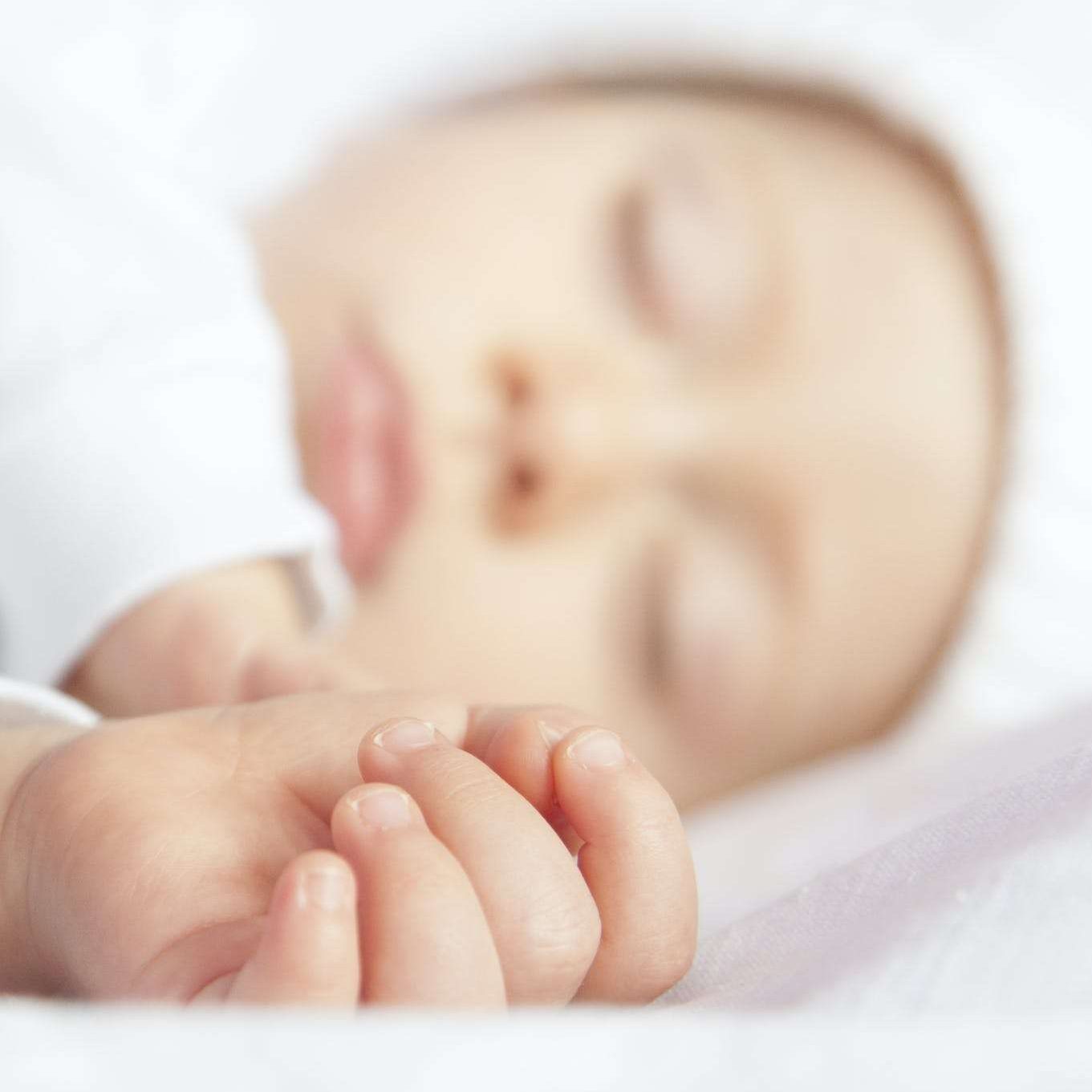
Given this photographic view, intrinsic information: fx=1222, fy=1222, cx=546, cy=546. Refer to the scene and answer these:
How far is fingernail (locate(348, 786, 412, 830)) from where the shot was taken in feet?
1.10

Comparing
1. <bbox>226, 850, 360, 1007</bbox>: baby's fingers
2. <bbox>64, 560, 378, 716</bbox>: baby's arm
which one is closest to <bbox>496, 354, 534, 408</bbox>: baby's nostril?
<bbox>64, 560, 378, 716</bbox>: baby's arm

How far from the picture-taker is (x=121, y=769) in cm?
39

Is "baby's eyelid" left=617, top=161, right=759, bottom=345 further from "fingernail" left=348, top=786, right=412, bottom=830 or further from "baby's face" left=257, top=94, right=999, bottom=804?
"fingernail" left=348, top=786, right=412, bottom=830

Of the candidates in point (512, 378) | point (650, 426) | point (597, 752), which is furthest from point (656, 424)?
point (597, 752)

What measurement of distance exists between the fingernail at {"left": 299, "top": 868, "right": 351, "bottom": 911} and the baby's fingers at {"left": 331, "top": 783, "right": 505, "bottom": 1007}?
0.7 inches

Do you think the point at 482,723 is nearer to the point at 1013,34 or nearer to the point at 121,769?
the point at 121,769

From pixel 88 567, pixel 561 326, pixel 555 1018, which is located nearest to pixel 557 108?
pixel 561 326

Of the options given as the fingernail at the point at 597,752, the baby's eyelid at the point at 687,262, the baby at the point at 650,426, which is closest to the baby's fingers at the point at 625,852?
the fingernail at the point at 597,752

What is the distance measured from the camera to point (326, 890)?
0.30 meters

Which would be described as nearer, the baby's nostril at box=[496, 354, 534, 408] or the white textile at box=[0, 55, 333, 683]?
the white textile at box=[0, 55, 333, 683]

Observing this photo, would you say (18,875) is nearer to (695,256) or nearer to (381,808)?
(381,808)

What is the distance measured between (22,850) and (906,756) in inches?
26.9

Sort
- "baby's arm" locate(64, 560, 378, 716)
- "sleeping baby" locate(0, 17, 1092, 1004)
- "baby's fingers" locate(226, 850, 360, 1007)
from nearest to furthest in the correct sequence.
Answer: "baby's fingers" locate(226, 850, 360, 1007), "baby's arm" locate(64, 560, 378, 716), "sleeping baby" locate(0, 17, 1092, 1004)

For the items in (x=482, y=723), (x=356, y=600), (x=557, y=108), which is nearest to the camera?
(x=482, y=723)
